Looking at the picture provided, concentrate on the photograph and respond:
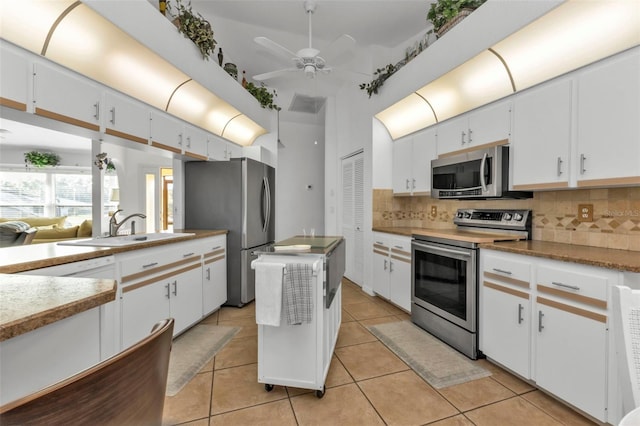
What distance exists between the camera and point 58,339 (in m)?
0.82

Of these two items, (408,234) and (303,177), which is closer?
(408,234)

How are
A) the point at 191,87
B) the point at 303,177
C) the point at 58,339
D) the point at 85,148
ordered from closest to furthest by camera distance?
the point at 58,339, the point at 85,148, the point at 191,87, the point at 303,177

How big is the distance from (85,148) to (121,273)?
1506mm

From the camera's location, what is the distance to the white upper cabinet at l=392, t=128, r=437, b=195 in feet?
12.0

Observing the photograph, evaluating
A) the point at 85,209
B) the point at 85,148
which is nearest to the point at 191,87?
the point at 85,148

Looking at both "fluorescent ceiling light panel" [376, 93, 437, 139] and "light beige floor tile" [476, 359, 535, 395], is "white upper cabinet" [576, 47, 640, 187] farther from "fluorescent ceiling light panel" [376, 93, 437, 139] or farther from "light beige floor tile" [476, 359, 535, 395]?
"fluorescent ceiling light panel" [376, 93, 437, 139]

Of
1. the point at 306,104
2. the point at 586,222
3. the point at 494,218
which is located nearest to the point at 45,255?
the point at 494,218

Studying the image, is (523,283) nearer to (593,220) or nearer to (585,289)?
(585,289)

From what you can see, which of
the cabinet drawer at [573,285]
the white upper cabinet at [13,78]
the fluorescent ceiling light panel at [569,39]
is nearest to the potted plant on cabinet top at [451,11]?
the fluorescent ceiling light panel at [569,39]

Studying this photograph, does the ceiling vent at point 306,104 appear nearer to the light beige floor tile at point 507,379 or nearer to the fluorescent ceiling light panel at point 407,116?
the fluorescent ceiling light panel at point 407,116

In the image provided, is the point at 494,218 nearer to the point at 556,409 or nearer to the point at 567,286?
the point at 567,286

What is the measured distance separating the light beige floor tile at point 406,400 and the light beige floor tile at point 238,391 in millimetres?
624

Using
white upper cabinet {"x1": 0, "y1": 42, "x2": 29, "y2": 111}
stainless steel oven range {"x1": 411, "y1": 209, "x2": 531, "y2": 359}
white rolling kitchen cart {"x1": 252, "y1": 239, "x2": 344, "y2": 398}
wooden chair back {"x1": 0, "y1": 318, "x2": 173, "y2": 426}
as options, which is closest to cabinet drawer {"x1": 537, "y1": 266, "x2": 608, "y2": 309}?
stainless steel oven range {"x1": 411, "y1": 209, "x2": 531, "y2": 359}

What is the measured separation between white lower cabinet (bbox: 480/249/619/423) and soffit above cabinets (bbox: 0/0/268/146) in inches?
125
